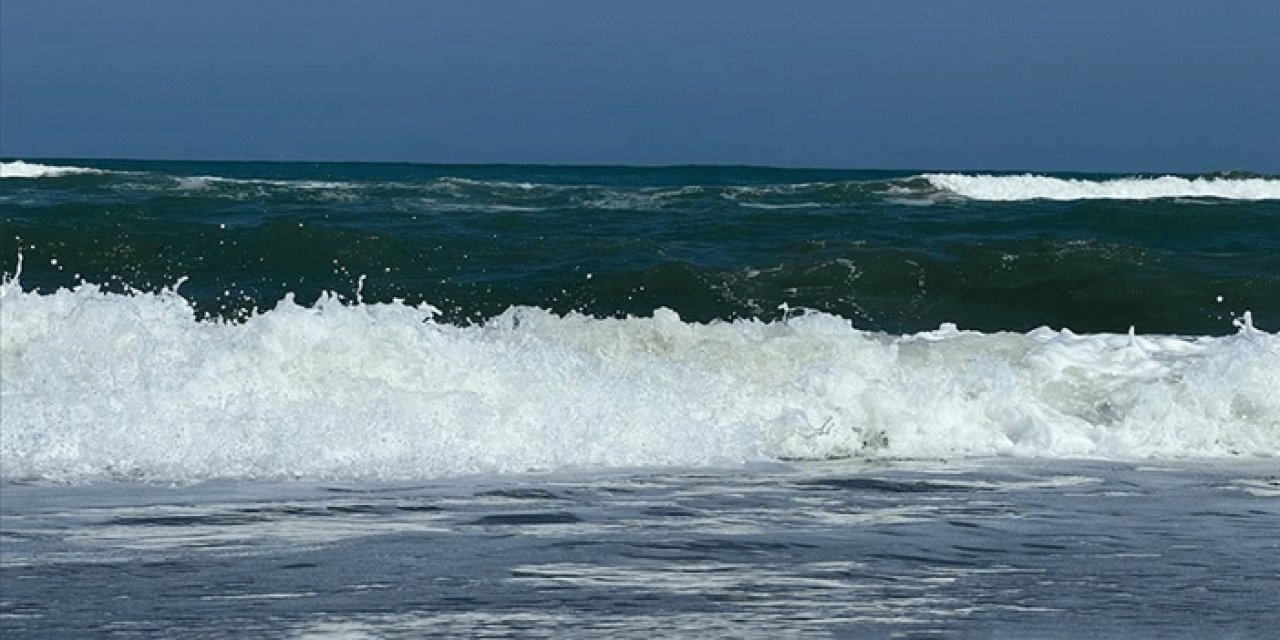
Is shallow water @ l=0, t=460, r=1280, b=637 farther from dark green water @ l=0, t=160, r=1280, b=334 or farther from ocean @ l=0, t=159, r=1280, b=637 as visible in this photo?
dark green water @ l=0, t=160, r=1280, b=334

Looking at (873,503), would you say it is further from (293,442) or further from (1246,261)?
(1246,261)

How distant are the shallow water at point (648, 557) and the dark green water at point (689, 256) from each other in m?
7.78

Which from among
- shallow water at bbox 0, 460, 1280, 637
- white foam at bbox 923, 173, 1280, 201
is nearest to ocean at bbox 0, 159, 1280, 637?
shallow water at bbox 0, 460, 1280, 637

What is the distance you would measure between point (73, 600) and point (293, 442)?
2924mm

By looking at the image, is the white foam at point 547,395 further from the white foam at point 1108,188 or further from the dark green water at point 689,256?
the white foam at point 1108,188

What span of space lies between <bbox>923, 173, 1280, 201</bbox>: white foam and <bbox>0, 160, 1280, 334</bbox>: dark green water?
9.68 meters

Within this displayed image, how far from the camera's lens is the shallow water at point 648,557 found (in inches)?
193

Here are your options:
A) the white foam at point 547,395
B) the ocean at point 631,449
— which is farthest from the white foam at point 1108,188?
the white foam at point 547,395

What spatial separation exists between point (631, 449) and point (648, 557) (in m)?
2.63

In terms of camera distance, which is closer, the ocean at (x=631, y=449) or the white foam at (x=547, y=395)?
the ocean at (x=631, y=449)

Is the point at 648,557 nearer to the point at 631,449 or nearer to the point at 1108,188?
the point at 631,449

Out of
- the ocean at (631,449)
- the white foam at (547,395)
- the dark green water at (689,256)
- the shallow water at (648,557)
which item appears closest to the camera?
the shallow water at (648,557)

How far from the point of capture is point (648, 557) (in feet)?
19.2

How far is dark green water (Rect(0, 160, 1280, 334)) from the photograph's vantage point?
16.0 meters
